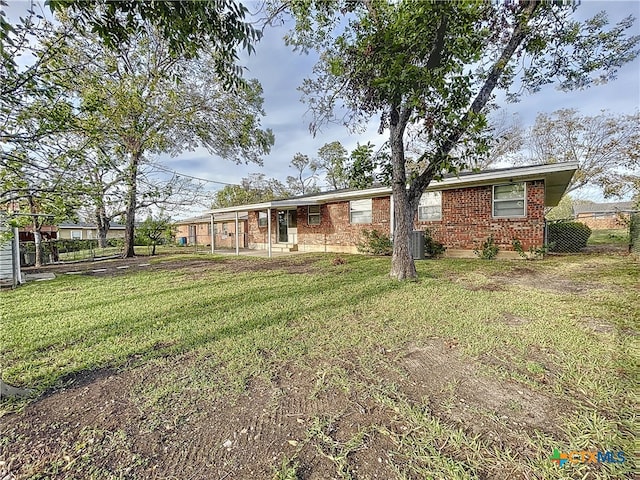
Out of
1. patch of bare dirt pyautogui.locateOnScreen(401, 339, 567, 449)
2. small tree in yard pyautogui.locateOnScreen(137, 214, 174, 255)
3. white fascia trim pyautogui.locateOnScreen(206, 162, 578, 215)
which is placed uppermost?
white fascia trim pyautogui.locateOnScreen(206, 162, 578, 215)

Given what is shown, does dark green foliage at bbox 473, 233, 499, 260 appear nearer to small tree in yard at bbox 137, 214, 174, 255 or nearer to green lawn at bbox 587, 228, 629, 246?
green lawn at bbox 587, 228, 629, 246

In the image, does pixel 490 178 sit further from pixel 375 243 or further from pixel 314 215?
pixel 314 215

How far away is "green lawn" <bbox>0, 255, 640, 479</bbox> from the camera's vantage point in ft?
5.72

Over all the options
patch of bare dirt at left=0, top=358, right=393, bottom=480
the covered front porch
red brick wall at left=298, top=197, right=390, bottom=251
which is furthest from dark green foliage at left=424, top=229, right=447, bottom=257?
patch of bare dirt at left=0, top=358, right=393, bottom=480

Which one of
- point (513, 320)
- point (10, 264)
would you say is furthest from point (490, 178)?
point (10, 264)

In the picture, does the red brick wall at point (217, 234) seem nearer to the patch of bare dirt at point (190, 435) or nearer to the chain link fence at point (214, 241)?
the chain link fence at point (214, 241)

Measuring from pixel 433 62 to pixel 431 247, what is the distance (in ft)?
23.5

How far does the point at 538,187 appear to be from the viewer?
9.09 meters

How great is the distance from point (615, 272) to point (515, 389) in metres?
7.19

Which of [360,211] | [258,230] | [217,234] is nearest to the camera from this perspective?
[360,211]

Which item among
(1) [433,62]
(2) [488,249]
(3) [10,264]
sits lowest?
(2) [488,249]

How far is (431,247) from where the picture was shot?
35.8 feet

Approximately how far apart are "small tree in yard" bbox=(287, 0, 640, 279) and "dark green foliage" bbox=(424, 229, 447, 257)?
4583mm

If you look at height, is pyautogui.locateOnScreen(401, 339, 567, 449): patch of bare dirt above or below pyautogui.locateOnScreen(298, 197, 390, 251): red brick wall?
below
